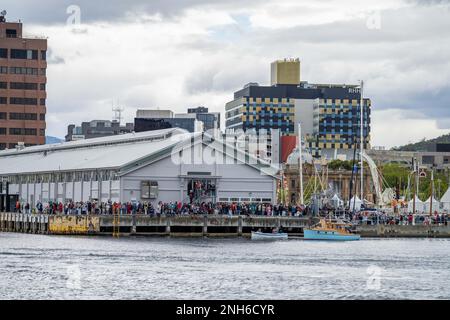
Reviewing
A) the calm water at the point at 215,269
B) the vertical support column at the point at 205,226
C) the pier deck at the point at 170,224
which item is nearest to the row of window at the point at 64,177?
the pier deck at the point at 170,224

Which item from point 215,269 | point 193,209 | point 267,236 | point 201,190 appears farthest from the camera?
point 201,190

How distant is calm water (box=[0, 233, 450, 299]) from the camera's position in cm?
7762

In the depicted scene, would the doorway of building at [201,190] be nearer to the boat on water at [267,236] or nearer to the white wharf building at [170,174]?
the white wharf building at [170,174]

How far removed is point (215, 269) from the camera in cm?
9150

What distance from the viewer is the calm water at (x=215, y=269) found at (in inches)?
3056

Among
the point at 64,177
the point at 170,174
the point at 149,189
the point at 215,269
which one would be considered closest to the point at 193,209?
the point at 149,189

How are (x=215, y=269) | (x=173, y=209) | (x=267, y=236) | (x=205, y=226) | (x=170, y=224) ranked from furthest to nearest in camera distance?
1. (x=173, y=209)
2. (x=205, y=226)
3. (x=170, y=224)
4. (x=267, y=236)
5. (x=215, y=269)

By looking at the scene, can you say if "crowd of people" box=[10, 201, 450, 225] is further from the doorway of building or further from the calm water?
the calm water

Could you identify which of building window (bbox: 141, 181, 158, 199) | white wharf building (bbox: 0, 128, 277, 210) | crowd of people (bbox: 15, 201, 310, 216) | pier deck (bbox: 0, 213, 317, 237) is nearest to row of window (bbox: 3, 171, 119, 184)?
white wharf building (bbox: 0, 128, 277, 210)

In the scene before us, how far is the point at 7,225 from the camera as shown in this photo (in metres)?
155

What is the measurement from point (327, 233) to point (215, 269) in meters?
44.6

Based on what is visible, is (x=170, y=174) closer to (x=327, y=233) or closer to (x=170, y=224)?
(x=170, y=224)

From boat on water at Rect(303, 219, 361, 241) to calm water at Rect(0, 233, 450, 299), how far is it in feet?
26.5
